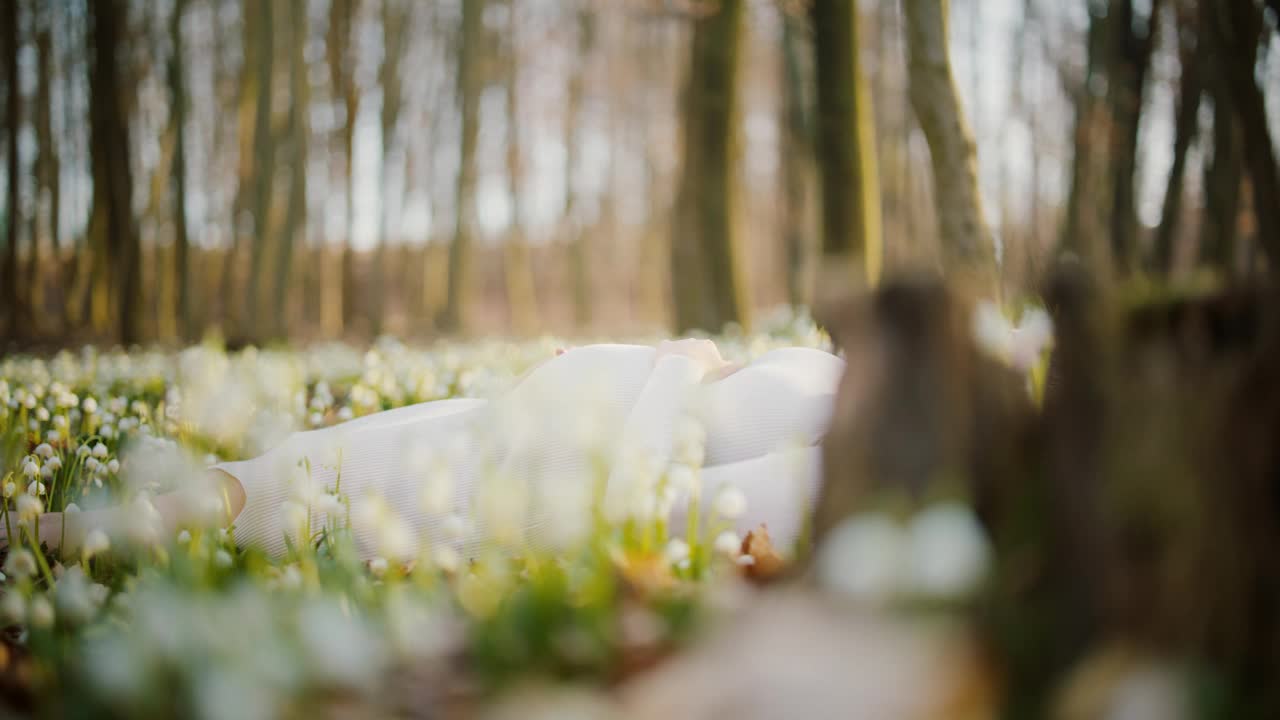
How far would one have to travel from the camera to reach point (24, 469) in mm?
2959

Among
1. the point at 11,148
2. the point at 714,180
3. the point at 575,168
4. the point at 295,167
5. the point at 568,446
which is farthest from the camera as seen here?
the point at 575,168

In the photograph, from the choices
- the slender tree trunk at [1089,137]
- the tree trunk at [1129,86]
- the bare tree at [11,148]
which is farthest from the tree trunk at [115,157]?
the slender tree trunk at [1089,137]

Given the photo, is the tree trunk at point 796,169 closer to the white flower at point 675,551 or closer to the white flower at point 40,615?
the white flower at point 675,551

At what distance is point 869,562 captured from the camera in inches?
A: 46.1

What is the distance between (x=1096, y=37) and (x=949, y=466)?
12502mm

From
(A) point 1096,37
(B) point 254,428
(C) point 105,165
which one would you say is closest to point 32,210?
(C) point 105,165

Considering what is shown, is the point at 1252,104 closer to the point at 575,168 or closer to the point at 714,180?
the point at 714,180

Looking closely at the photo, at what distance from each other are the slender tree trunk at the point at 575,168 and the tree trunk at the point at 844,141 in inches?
484

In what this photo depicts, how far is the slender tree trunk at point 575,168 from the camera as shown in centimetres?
1994

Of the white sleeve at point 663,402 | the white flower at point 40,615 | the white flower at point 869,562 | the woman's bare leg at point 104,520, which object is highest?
the white flower at point 869,562

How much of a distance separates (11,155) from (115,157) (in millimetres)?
4183

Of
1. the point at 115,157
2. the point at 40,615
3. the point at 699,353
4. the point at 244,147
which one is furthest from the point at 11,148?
the point at 40,615

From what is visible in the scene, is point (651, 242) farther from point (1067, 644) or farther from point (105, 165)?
point (1067, 644)

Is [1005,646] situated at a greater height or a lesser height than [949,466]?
lesser
